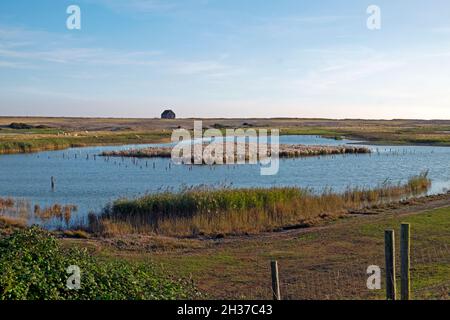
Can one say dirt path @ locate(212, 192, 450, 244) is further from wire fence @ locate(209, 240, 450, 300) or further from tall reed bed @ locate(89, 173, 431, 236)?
wire fence @ locate(209, 240, 450, 300)

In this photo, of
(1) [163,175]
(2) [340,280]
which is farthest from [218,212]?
(1) [163,175]

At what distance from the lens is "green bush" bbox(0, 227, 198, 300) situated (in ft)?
29.9

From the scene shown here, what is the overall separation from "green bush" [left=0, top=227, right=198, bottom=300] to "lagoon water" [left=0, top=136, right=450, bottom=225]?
59.5 ft

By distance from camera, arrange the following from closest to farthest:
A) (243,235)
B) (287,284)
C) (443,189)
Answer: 1. (287,284)
2. (243,235)
3. (443,189)

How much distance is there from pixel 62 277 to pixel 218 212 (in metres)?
16.0

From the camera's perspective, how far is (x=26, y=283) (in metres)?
9.04

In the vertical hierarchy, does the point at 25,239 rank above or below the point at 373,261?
above

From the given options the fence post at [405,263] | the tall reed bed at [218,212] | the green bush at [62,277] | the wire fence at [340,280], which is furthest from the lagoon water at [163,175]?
the fence post at [405,263]

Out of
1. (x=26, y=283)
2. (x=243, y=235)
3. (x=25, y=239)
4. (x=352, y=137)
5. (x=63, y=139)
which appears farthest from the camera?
(x=352, y=137)

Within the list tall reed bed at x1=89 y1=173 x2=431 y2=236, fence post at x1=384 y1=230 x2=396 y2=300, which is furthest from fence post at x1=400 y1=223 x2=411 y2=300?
tall reed bed at x1=89 y1=173 x2=431 y2=236

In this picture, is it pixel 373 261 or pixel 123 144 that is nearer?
pixel 373 261
